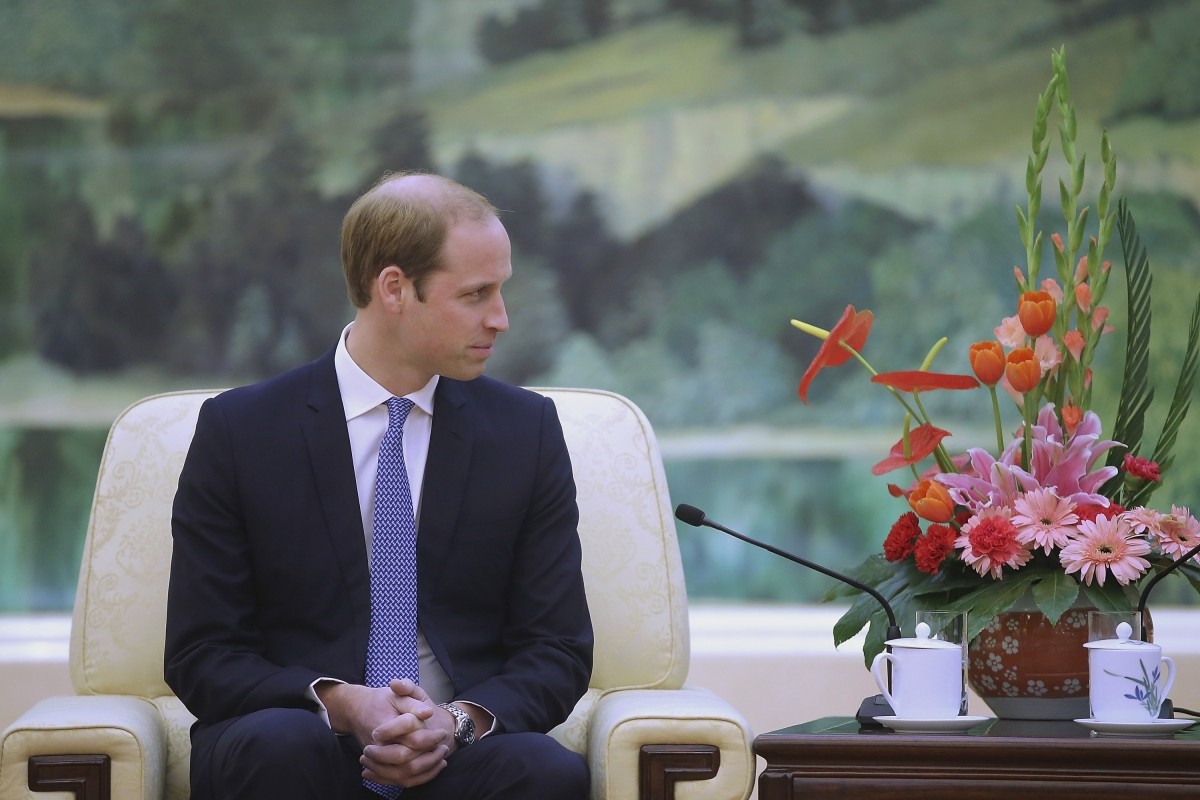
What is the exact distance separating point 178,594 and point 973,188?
7.56ft

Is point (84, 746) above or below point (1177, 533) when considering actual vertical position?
below

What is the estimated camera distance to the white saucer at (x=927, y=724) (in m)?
1.83

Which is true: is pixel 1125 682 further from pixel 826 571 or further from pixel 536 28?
pixel 536 28

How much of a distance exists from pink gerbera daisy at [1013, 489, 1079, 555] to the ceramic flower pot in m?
0.11

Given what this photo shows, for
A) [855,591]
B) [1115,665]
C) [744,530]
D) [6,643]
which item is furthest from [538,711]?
[6,643]

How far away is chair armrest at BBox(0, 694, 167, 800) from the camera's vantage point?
194 cm

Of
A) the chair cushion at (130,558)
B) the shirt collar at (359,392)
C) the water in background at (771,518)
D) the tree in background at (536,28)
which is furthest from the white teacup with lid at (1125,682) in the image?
the tree in background at (536,28)

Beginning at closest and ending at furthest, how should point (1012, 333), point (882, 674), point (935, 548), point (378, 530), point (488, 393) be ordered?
point (882, 674) < point (935, 548) < point (1012, 333) < point (378, 530) < point (488, 393)

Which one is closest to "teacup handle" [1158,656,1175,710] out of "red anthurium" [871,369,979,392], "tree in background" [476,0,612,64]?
"red anthurium" [871,369,979,392]

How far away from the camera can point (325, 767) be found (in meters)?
1.98

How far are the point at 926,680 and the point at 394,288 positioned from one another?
100cm

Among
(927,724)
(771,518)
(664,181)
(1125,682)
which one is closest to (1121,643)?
(1125,682)

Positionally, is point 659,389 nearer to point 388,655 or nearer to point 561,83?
point 561,83

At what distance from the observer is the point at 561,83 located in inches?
144
